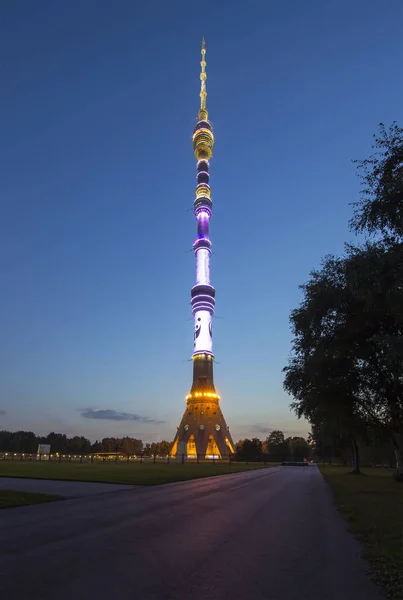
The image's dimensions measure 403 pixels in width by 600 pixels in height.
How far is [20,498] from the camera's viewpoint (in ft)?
49.7

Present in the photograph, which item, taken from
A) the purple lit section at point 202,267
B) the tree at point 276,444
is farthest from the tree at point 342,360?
the tree at point 276,444

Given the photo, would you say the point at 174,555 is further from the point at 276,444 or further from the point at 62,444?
the point at 62,444

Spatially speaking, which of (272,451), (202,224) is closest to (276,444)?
(272,451)

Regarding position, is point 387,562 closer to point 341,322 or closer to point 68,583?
point 68,583

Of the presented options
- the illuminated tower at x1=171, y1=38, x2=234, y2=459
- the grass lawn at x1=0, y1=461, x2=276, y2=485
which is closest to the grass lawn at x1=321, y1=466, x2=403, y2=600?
the grass lawn at x1=0, y1=461, x2=276, y2=485

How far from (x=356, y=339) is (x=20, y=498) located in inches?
799

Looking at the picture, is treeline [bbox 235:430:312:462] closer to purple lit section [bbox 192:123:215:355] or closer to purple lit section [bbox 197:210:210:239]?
purple lit section [bbox 192:123:215:355]

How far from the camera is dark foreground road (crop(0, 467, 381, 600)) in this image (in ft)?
20.3

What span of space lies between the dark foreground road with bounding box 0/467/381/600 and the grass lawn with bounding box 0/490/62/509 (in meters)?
0.85

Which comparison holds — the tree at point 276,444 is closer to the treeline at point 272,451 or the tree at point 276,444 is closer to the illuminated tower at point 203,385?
the treeline at point 272,451

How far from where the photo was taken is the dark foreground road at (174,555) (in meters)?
6.18

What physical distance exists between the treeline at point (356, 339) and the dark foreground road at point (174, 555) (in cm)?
923

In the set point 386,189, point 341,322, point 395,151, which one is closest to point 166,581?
point 386,189

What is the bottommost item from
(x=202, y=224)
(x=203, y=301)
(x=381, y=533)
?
(x=381, y=533)
